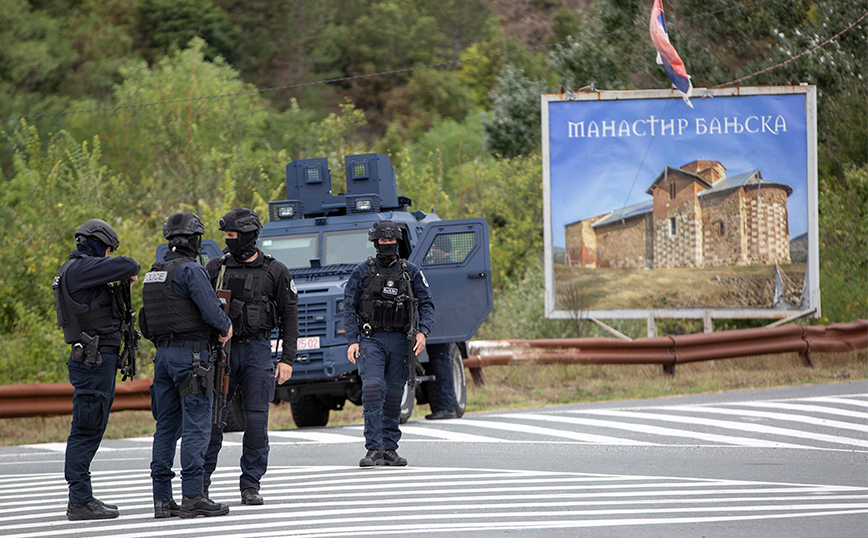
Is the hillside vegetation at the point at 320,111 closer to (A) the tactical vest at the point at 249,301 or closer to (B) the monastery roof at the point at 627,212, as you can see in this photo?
(B) the monastery roof at the point at 627,212

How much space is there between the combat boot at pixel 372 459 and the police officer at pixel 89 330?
92.9 inches

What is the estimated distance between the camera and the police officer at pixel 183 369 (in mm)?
7598

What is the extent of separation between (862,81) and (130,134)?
97.1 feet

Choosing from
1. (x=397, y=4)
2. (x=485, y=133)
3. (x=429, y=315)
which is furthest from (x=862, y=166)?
(x=397, y=4)

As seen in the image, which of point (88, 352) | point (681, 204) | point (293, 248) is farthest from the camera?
point (681, 204)

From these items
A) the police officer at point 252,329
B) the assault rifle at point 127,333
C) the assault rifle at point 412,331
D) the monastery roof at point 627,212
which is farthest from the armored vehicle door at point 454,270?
the monastery roof at point 627,212

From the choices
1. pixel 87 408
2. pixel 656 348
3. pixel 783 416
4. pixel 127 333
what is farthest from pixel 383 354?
pixel 656 348

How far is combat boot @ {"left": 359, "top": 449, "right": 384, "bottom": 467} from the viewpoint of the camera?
32.1ft

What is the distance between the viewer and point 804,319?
19.9m

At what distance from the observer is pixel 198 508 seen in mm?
7562

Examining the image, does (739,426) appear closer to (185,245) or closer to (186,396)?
(186,396)

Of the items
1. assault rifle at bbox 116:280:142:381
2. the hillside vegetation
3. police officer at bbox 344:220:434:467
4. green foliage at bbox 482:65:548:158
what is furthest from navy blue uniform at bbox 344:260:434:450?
green foliage at bbox 482:65:548:158

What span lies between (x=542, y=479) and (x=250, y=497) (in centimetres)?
228

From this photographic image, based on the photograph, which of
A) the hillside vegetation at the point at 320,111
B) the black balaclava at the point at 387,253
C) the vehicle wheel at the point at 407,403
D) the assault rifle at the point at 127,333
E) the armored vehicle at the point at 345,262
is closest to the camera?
the assault rifle at the point at 127,333
